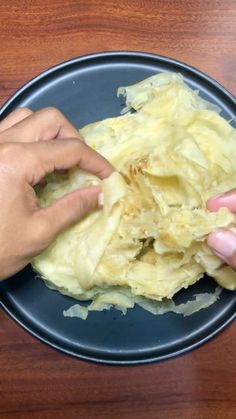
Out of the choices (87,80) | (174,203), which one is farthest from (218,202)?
(87,80)

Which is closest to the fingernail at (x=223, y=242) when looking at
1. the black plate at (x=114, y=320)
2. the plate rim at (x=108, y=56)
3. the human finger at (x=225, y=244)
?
the human finger at (x=225, y=244)

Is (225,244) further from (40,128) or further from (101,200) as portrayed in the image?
(40,128)

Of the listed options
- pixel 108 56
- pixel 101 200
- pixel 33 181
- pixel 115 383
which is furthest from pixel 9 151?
pixel 115 383

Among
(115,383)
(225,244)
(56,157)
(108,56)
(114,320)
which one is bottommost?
(115,383)

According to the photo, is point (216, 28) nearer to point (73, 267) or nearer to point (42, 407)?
point (73, 267)

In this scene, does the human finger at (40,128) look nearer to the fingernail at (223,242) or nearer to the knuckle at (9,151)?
the knuckle at (9,151)

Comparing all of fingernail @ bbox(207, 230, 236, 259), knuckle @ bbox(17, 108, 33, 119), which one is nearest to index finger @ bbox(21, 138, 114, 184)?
knuckle @ bbox(17, 108, 33, 119)
